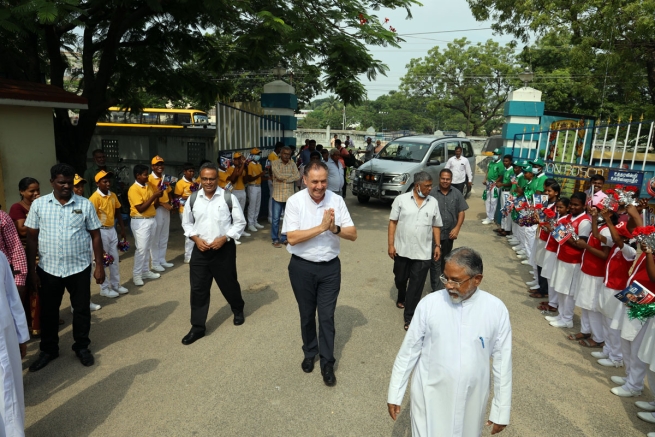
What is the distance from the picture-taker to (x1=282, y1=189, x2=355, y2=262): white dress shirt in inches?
161

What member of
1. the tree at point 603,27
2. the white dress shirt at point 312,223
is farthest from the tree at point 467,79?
the white dress shirt at point 312,223

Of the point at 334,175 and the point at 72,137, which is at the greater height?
the point at 72,137

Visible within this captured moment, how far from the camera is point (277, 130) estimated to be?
13328 millimetres

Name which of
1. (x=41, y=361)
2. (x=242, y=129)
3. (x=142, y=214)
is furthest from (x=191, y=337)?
(x=242, y=129)

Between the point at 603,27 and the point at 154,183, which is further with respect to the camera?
the point at 603,27

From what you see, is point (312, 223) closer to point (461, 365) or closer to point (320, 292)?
point (320, 292)

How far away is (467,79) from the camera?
39.9 metres

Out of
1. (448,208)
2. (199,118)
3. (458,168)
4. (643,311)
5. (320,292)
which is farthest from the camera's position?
(199,118)

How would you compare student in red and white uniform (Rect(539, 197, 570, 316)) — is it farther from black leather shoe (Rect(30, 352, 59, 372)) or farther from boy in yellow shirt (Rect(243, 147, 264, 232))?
boy in yellow shirt (Rect(243, 147, 264, 232))

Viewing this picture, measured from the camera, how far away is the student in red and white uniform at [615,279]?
4316mm

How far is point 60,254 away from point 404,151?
10502 mm

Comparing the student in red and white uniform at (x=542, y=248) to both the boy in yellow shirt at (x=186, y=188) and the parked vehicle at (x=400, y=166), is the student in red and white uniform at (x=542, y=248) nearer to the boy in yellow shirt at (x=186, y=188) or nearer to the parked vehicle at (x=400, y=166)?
the boy in yellow shirt at (x=186, y=188)

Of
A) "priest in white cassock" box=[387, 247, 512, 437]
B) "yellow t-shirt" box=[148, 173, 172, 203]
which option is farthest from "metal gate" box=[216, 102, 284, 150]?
"priest in white cassock" box=[387, 247, 512, 437]

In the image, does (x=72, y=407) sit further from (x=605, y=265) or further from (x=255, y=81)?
(x=255, y=81)
